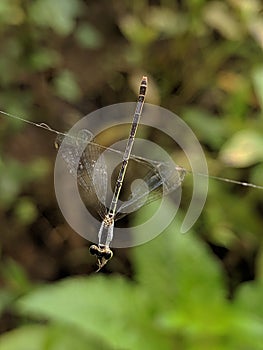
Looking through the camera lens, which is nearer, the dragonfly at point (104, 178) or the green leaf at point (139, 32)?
the dragonfly at point (104, 178)

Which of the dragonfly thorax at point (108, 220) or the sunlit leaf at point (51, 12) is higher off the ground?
the sunlit leaf at point (51, 12)

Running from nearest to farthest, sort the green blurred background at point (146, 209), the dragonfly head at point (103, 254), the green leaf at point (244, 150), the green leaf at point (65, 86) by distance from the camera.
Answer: the dragonfly head at point (103, 254)
the green blurred background at point (146, 209)
the green leaf at point (244, 150)
the green leaf at point (65, 86)

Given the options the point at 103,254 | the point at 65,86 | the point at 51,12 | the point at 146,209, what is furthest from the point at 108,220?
the point at 65,86

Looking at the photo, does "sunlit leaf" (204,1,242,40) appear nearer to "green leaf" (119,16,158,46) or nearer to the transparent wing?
"green leaf" (119,16,158,46)

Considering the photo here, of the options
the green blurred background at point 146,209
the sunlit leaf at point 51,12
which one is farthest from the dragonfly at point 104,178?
the sunlit leaf at point 51,12

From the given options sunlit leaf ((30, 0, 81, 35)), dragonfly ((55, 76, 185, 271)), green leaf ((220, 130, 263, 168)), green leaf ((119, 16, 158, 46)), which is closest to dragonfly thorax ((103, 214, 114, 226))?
dragonfly ((55, 76, 185, 271))

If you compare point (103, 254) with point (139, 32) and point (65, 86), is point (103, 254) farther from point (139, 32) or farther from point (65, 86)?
point (139, 32)

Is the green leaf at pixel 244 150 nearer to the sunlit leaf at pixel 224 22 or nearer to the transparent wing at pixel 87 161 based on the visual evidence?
the sunlit leaf at pixel 224 22

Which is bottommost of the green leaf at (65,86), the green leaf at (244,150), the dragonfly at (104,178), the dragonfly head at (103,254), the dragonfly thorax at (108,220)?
the dragonfly head at (103,254)
